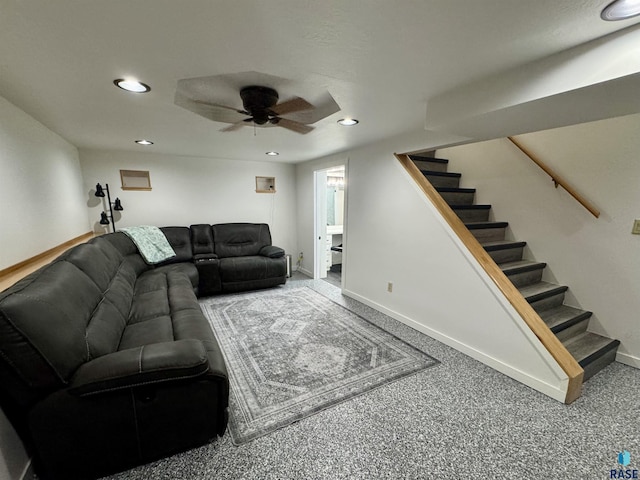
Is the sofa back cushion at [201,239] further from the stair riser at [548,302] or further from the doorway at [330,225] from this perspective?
the stair riser at [548,302]

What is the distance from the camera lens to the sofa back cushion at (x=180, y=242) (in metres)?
4.07

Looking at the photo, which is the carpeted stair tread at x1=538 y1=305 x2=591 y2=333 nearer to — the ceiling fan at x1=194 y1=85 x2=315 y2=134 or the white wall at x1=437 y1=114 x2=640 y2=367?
the white wall at x1=437 y1=114 x2=640 y2=367

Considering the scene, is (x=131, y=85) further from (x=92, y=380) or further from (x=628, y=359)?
(x=628, y=359)

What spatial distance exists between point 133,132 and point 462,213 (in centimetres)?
380

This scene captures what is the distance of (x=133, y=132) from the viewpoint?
281 cm

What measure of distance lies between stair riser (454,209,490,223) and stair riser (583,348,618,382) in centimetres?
164

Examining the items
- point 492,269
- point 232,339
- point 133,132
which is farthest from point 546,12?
point 133,132

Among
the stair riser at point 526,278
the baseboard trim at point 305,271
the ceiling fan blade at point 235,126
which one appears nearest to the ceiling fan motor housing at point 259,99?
the ceiling fan blade at point 235,126

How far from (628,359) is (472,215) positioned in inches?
71.2

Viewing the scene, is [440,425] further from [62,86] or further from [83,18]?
[62,86]

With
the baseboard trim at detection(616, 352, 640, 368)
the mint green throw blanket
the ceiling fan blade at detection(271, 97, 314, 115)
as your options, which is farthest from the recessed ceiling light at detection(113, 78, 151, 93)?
the baseboard trim at detection(616, 352, 640, 368)

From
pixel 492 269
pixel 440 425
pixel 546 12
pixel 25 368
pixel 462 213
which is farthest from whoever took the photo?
pixel 462 213

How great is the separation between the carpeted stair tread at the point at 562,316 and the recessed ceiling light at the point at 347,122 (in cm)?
249

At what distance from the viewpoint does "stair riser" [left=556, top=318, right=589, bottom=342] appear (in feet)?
7.70
